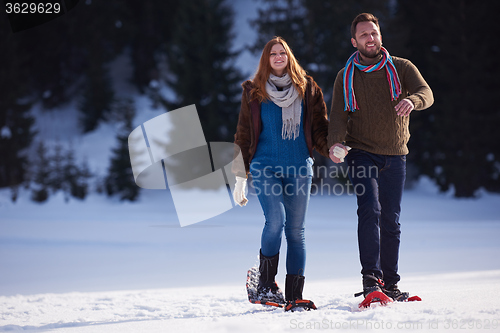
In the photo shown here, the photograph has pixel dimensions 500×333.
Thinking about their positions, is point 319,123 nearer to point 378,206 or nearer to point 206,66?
point 378,206

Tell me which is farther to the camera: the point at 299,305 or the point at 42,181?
the point at 42,181

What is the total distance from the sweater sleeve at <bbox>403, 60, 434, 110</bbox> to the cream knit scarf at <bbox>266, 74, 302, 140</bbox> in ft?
2.21

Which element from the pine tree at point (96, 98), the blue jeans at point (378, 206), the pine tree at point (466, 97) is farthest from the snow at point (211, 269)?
the pine tree at point (96, 98)

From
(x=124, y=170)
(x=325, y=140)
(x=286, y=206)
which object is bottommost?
(x=286, y=206)

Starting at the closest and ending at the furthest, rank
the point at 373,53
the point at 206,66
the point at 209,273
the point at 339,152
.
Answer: the point at 339,152
the point at 373,53
the point at 209,273
the point at 206,66

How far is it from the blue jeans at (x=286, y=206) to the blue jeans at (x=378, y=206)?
329 mm

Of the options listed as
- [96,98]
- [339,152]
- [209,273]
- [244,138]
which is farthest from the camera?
[96,98]

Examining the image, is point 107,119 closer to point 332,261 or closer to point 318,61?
point 318,61

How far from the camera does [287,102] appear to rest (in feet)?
10.3

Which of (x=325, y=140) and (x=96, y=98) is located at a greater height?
(x=96, y=98)

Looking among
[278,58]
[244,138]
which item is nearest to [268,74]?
[278,58]

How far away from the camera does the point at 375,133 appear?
315 centimetres

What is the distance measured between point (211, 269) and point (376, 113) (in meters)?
3.02

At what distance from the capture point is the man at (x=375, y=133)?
3.07 m
